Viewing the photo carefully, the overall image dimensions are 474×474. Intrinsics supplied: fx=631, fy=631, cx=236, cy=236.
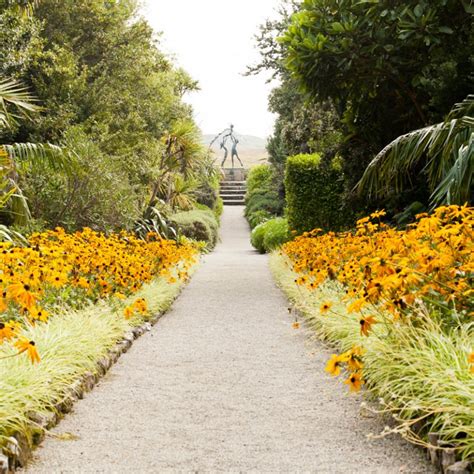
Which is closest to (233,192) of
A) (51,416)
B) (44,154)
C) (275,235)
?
(275,235)

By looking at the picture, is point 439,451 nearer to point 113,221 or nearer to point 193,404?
point 193,404

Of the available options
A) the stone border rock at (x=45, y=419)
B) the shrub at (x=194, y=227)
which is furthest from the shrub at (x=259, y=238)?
the stone border rock at (x=45, y=419)

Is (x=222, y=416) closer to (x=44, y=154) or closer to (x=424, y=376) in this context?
(x=424, y=376)

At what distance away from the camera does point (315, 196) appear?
43.6 feet

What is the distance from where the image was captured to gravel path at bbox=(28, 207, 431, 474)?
2.83 metres

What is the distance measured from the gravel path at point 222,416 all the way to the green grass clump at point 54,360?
0.17 m

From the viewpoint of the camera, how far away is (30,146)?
30.6 feet

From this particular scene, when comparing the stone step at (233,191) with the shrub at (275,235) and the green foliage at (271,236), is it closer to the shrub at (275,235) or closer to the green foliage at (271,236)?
the green foliage at (271,236)

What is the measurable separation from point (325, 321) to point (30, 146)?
5.88m

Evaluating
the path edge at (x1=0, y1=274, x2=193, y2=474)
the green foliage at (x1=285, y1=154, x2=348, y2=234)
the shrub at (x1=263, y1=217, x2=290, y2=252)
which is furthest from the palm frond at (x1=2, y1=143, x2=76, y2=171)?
the shrub at (x1=263, y1=217, x2=290, y2=252)

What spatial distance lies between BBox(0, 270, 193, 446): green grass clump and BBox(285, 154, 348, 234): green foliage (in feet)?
25.1

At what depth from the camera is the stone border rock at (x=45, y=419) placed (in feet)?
8.75

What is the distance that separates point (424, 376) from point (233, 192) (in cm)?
3081

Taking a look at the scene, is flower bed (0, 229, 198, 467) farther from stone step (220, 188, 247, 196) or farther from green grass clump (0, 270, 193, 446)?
stone step (220, 188, 247, 196)
